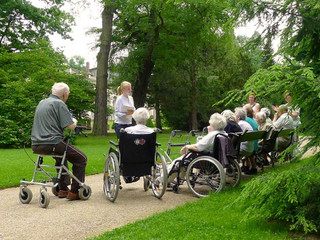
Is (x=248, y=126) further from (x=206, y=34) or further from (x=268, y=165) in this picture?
(x=206, y=34)

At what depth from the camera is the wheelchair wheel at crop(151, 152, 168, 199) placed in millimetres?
6191

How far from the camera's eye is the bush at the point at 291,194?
13.0 ft

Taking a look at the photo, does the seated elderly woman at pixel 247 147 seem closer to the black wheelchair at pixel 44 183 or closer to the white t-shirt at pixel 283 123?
the white t-shirt at pixel 283 123

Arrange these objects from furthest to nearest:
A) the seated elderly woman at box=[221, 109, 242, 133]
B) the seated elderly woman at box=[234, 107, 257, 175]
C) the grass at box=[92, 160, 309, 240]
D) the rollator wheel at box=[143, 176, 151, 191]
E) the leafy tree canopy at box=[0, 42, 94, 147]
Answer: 1. the leafy tree canopy at box=[0, 42, 94, 147]
2. the seated elderly woman at box=[234, 107, 257, 175]
3. the seated elderly woman at box=[221, 109, 242, 133]
4. the rollator wheel at box=[143, 176, 151, 191]
5. the grass at box=[92, 160, 309, 240]

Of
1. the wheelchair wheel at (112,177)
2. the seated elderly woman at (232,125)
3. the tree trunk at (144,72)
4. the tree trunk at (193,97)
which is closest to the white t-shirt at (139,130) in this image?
the wheelchair wheel at (112,177)

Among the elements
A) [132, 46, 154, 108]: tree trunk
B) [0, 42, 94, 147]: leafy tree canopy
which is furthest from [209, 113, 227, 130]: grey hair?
[132, 46, 154, 108]: tree trunk

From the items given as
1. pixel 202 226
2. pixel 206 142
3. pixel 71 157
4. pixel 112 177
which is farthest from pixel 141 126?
pixel 202 226

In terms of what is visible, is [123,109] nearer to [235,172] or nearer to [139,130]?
[139,130]

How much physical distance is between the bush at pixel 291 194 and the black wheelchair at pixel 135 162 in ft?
7.19

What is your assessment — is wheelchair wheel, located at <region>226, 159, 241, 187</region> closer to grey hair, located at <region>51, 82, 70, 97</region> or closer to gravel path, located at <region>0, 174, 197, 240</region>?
gravel path, located at <region>0, 174, 197, 240</region>

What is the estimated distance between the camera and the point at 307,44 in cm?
430

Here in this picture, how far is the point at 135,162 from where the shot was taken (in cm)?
637

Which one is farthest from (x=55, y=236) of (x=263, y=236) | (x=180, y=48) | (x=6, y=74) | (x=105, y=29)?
(x=180, y=48)

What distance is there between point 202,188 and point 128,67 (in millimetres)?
22492
